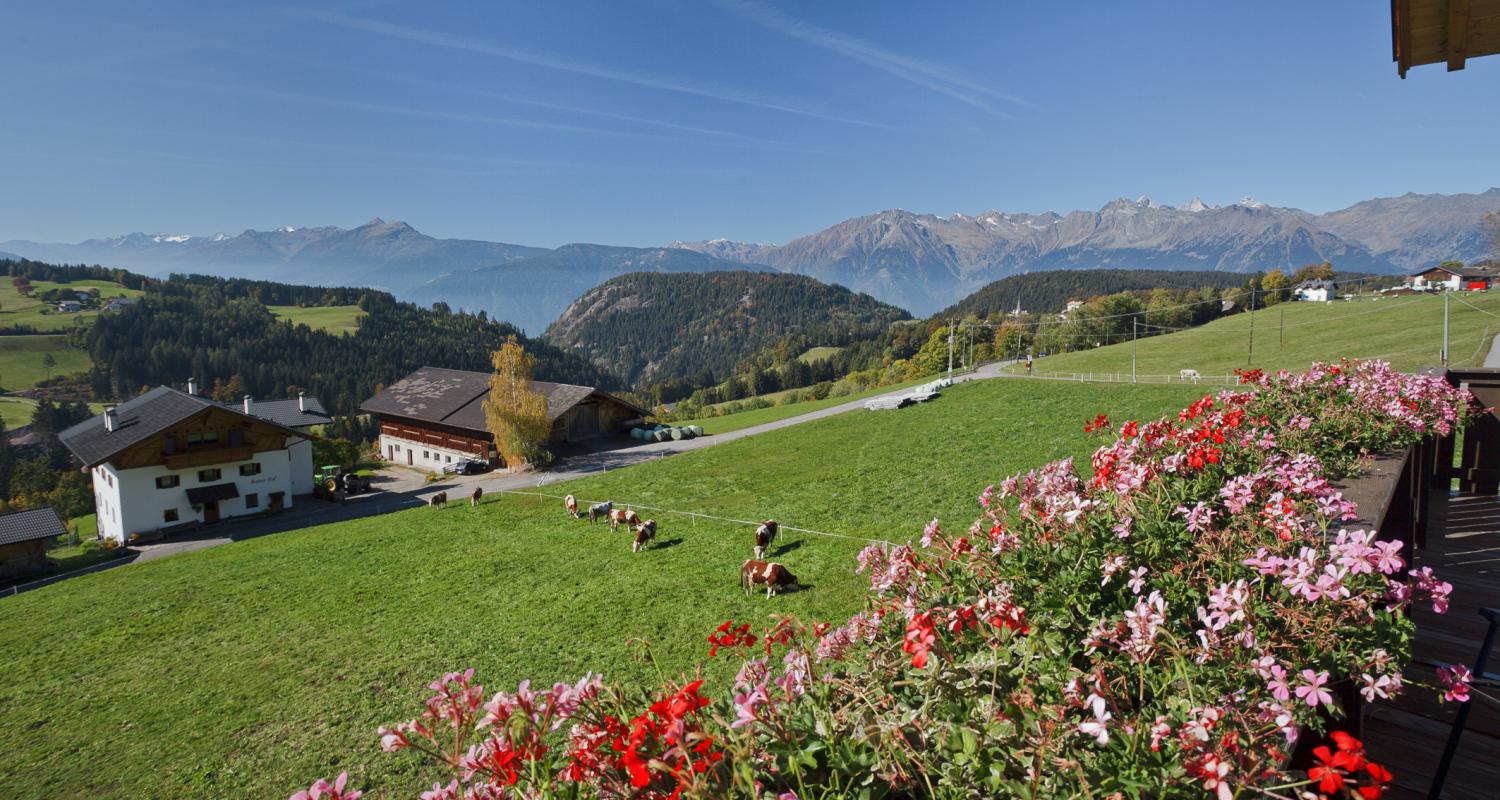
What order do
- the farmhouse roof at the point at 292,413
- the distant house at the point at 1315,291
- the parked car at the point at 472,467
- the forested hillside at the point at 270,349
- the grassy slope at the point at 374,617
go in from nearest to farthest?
1. the grassy slope at the point at 374,617
2. the parked car at the point at 472,467
3. the farmhouse roof at the point at 292,413
4. the distant house at the point at 1315,291
5. the forested hillside at the point at 270,349

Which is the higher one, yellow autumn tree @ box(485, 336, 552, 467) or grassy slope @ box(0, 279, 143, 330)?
grassy slope @ box(0, 279, 143, 330)

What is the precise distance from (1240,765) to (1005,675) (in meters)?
0.66

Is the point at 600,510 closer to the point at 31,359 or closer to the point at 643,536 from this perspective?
the point at 643,536

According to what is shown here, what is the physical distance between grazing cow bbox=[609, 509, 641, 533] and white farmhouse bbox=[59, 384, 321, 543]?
87.7ft

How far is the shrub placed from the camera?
5.35 ft

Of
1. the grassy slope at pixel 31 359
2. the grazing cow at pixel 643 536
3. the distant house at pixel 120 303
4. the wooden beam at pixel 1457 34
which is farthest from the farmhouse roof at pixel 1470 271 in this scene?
the distant house at pixel 120 303

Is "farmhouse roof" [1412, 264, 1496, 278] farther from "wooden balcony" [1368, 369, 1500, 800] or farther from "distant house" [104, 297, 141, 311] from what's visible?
"distant house" [104, 297, 141, 311]

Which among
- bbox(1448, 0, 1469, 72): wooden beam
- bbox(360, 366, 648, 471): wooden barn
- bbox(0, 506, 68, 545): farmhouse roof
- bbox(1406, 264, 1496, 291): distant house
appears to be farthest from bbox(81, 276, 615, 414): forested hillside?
bbox(1406, 264, 1496, 291): distant house

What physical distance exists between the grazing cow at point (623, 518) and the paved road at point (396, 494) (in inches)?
571

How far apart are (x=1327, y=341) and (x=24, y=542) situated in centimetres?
7559

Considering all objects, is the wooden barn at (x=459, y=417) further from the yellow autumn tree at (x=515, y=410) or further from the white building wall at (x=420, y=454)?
the yellow autumn tree at (x=515, y=410)

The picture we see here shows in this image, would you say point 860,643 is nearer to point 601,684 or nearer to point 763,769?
point 763,769

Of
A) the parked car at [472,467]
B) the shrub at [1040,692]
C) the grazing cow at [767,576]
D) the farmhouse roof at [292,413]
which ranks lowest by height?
the parked car at [472,467]

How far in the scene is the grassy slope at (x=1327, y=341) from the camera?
1506 inches
